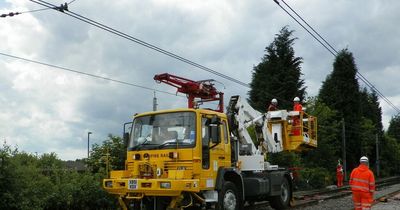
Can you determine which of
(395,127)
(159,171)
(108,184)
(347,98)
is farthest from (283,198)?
(395,127)

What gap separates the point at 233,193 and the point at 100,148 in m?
5.30

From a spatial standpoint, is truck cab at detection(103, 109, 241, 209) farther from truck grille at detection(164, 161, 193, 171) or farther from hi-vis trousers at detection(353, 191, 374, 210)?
hi-vis trousers at detection(353, 191, 374, 210)

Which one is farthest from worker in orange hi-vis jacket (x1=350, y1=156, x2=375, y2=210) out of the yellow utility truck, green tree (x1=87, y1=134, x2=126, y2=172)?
green tree (x1=87, y1=134, x2=126, y2=172)

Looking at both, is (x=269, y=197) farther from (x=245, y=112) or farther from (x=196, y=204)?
(x=196, y=204)

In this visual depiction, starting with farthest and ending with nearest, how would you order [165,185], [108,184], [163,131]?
1. [108,184]
2. [163,131]
3. [165,185]

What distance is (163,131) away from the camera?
39.1 ft

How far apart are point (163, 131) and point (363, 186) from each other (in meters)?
5.01

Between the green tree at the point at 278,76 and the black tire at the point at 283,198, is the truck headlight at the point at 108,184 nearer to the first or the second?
the black tire at the point at 283,198

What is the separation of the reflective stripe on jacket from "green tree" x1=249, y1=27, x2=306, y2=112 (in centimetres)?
2971

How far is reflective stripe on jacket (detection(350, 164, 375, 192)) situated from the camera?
11.7m

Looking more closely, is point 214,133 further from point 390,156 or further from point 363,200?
point 390,156

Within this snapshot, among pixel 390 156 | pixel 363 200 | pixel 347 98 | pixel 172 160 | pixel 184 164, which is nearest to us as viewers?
pixel 184 164

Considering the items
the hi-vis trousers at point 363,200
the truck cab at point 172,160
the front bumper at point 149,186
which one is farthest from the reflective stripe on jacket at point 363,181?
the front bumper at point 149,186

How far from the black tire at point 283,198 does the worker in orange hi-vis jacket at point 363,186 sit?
393 centimetres
